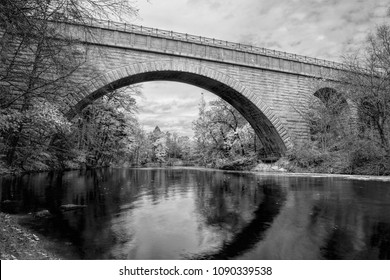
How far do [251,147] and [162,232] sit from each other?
30.1 meters

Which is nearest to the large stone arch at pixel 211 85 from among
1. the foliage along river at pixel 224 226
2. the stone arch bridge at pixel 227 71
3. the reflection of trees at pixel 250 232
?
the stone arch bridge at pixel 227 71

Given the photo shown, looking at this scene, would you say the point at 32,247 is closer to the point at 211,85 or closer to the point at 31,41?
the point at 31,41

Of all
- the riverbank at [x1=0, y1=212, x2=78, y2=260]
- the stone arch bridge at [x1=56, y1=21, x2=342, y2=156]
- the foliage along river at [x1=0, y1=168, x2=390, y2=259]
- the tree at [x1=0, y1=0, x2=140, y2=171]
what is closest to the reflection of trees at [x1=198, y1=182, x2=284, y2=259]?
the foliage along river at [x1=0, y1=168, x2=390, y2=259]

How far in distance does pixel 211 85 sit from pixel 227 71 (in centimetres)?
207

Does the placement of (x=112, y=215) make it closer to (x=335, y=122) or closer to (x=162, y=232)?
(x=162, y=232)

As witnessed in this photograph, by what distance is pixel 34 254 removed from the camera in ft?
14.4

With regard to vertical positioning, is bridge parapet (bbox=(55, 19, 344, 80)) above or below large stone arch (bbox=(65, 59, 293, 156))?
above

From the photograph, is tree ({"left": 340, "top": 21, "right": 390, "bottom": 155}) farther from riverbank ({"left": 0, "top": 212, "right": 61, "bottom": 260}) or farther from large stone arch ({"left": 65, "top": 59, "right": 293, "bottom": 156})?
riverbank ({"left": 0, "top": 212, "right": 61, "bottom": 260})

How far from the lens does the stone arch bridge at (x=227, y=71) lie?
64.7 feet

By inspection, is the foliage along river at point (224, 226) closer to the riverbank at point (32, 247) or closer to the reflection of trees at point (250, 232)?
the reflection of trees at point (250, 232)

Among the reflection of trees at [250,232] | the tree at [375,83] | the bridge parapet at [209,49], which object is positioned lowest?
the reflection of trees at [250,232]

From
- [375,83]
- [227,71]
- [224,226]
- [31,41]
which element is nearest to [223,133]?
[227,71]

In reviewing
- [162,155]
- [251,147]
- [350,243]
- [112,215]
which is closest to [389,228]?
[350,243]

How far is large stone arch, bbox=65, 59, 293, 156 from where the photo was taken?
1970 cm
